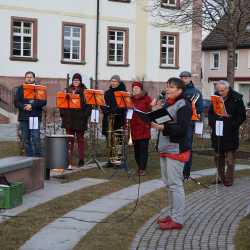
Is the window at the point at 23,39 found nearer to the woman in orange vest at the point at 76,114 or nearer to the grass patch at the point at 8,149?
the grass patch at the point at 8,149

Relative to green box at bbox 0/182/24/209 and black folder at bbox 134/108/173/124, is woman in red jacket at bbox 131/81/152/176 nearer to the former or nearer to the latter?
green box at bbox 0/182/24/209

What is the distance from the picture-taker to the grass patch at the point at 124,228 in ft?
23.0

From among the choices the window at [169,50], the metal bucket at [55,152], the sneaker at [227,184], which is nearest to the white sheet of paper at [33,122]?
the metal bucket at [55,152]

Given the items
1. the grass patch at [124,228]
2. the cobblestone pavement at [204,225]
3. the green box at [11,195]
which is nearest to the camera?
the grass patch at [124,228]

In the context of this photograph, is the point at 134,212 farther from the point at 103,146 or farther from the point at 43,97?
the point at 103,146

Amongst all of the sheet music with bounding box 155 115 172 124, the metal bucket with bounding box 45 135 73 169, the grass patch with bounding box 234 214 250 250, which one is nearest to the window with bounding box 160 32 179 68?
the metal bucket with bounding box 45 135 73 169

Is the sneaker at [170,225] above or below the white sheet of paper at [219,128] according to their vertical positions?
below

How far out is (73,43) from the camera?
34.2 meters

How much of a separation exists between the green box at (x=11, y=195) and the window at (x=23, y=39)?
2350cm

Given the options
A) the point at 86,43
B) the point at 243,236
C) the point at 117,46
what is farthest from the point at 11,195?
the point at 117,46

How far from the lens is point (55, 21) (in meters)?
33.2

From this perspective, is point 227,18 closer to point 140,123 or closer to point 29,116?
point 140,123

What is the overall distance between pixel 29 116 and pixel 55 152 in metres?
1.62

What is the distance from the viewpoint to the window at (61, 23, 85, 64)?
111ft
